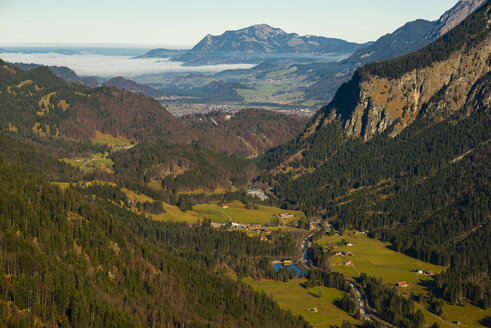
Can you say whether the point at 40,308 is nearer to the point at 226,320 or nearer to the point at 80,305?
the point at 80,305

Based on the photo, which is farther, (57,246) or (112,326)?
(57,246)

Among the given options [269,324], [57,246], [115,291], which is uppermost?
[57,246]

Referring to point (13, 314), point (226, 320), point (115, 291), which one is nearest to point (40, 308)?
point (13, 314)

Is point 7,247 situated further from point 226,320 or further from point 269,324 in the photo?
point 269,324

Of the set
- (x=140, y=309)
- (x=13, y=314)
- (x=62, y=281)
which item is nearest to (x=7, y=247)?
(x=62, y=281)

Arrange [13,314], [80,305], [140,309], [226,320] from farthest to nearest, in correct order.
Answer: [226,320], [140,309], [80,305], [13,314]

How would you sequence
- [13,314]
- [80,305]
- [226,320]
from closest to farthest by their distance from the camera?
[13,314] → [80,305] → [226,320]

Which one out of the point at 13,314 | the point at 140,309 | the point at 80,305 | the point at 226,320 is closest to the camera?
the point at 13,314

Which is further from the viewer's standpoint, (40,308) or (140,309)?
(140,309)

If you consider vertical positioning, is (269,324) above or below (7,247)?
below
